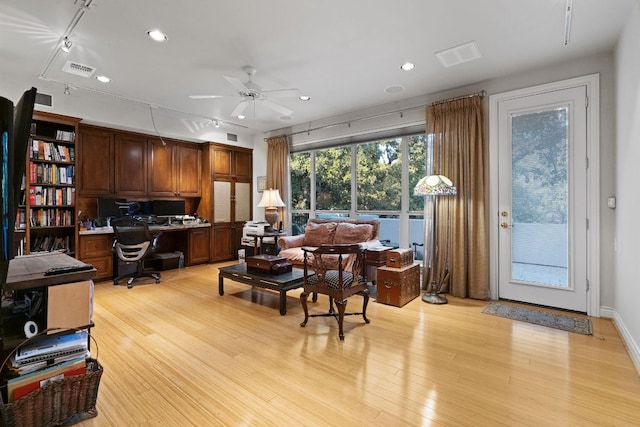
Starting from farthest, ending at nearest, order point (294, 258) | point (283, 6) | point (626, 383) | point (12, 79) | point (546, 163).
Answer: point (294, 258) < point (12, 79) < point (546, 163) < point (283, 6) < point (626, 383)

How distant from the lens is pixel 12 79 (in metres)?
3.88

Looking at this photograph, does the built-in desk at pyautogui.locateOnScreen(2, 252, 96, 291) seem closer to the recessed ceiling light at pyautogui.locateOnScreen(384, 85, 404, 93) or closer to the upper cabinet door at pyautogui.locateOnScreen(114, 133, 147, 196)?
the upper cabinet door at pyautogui.locateOnScreen(114, 133, 147, 196)

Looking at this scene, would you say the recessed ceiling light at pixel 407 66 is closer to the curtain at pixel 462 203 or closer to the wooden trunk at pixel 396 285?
the curtain at pixel 462 203

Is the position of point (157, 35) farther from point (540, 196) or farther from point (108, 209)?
point (540, 196)

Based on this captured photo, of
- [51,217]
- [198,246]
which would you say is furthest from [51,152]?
[198,246]

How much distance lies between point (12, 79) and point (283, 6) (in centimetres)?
383

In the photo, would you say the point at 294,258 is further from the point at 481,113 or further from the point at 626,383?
the point at 626,383

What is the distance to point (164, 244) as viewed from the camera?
602 cm

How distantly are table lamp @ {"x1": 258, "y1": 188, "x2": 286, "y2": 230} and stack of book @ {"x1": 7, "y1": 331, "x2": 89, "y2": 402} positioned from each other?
419 centimetres

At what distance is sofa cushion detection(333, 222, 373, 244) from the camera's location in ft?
15.7

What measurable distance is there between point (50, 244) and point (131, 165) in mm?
1676

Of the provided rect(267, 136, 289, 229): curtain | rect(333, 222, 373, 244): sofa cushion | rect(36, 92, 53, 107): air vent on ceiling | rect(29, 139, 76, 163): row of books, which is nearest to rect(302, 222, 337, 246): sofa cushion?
rect(333, 222, 373, 244): sofa cushion

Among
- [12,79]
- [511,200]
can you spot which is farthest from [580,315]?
[12,79]

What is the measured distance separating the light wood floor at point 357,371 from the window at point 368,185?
1.73 m
